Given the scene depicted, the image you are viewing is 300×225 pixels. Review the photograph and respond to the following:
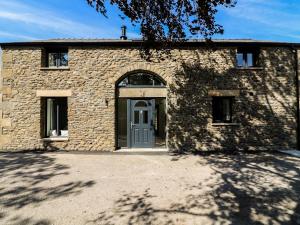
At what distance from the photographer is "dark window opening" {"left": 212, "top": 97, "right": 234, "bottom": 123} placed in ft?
41.3

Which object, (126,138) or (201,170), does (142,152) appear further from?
(201,170)

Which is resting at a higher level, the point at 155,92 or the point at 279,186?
the point at 155,92

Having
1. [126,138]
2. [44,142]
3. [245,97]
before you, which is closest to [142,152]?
[126,138]

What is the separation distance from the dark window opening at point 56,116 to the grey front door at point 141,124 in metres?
3.33

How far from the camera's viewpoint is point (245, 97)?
1226 cm

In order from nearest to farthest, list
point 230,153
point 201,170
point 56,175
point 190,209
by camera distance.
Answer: point 190,209
point 56,175
point 201,170
point 230,153

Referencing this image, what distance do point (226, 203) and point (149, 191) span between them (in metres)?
1.81

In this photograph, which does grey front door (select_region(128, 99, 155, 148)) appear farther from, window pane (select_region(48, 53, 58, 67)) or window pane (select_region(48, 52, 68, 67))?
window pane (select_region(48, 53, 58, 67))

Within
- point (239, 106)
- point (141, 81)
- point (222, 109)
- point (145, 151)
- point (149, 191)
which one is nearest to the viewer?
point (149, 191)

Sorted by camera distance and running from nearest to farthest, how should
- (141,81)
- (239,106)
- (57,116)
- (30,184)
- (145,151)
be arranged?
(30,184), (145,151), (239,106), (141,81), (57,116)

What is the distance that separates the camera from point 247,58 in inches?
498

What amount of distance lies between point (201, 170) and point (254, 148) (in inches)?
202

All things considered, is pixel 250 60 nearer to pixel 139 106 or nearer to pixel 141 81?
pixel 141 81

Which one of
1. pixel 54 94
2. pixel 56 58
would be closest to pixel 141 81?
pixel 54 94
